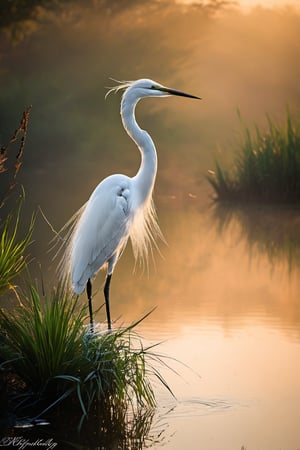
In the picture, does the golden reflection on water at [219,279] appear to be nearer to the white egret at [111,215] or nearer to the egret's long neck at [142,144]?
the white egret at [111,215]

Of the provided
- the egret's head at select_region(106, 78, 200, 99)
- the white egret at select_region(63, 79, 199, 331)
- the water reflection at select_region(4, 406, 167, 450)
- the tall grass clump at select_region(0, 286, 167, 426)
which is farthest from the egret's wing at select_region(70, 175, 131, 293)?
the water reflection at select_region(4, 406, 167, 450)

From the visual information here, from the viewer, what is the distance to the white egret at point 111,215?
4.43 m

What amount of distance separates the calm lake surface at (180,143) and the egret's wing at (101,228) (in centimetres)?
44

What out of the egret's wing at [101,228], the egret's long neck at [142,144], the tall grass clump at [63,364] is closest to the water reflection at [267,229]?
the egret's long neck at [142,144]

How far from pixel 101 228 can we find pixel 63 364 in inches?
48.7

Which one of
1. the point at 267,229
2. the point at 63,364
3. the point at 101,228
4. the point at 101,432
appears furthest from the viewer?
the point at 267,229

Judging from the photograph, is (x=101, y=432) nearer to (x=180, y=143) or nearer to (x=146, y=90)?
(x=146, y=90)

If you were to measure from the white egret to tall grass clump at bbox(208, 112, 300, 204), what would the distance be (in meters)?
5.88

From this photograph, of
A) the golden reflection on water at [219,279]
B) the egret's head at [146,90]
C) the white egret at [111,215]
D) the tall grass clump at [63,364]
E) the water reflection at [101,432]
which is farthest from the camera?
the golden reflection on water at [219,279]

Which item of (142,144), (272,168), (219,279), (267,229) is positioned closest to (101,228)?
(142,144)

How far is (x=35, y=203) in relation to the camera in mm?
11539

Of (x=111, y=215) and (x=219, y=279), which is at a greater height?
(x=111, y=215)

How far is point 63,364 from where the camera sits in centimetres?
335

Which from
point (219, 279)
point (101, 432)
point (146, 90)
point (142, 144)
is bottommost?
point (101, 432)
